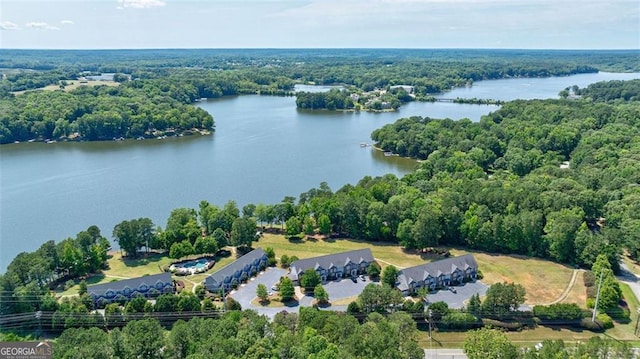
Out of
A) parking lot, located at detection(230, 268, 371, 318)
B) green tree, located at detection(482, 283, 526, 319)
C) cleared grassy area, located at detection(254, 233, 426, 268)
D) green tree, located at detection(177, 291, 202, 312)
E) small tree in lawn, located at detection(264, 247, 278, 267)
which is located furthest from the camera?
cleared grassy area, located at detection(254, 233, 426, 268)

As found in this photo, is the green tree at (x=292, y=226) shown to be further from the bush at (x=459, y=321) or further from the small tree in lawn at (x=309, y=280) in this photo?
the bush at (x=459, y=321)

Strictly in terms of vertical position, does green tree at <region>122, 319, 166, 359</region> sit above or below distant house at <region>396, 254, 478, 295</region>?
above

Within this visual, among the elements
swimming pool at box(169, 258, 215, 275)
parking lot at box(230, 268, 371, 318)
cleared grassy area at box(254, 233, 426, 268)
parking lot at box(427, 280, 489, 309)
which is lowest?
parking lot at box(230, 268, 371, 318)

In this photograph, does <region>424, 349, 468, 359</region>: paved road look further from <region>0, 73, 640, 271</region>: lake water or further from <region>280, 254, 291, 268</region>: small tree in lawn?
<region>0, 73, 640, 271</region>: lake water

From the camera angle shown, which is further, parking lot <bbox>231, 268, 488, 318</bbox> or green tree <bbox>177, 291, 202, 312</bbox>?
parking lot <bbox>231, 268, 488, 318</bbox>

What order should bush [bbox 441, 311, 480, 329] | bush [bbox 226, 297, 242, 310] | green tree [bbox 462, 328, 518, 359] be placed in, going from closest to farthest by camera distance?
green tree [bbox 462, 328, 518, 359] < bush [bbox 441, 311, 480, 329] < bush [bbox 226, 297, 242, 310]

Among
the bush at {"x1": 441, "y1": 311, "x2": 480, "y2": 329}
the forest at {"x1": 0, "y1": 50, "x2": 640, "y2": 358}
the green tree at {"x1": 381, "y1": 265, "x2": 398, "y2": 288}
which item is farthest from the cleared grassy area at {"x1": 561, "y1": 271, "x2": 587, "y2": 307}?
the green tree at {"x1": 381, "y1": 265, "x2": 398, "y2": 288}

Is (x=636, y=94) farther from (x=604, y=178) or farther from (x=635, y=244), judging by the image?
(x=635, y=244)

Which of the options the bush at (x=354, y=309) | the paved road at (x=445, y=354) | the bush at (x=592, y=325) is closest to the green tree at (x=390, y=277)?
the bush at (x=354, y=309)
